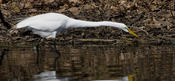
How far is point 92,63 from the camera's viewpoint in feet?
24.9

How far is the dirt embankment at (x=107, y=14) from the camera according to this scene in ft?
39.5

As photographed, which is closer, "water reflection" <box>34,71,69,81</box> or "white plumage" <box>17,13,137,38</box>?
"water reflection" <box>34,71,69,81</box>

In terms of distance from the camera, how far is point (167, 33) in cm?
1238

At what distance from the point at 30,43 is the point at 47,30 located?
1.00 metres

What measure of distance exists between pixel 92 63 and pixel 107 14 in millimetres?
6521

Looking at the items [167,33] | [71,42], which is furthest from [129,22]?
[71,42]

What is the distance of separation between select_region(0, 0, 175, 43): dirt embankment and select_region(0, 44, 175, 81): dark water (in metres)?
1.41

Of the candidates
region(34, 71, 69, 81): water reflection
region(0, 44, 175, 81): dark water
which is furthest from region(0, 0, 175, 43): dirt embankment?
region(34, 71, 69, 81): water reflection

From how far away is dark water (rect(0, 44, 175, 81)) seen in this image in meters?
6.29

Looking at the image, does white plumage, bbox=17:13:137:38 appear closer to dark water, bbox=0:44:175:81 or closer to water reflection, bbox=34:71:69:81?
dark water, bbox=0:44:175:81

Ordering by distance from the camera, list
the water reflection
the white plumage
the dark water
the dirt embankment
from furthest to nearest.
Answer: the dirt embankment
the white plumage
the dark water
the water reflection

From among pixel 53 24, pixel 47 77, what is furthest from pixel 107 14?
pixel 47 77

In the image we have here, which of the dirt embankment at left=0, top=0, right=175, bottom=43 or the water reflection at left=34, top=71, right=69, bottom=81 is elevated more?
the dirt embankment at left=0, top=0, right=175, bottom=43

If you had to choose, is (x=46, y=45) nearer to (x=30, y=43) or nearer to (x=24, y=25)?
(x=30, y=43)
